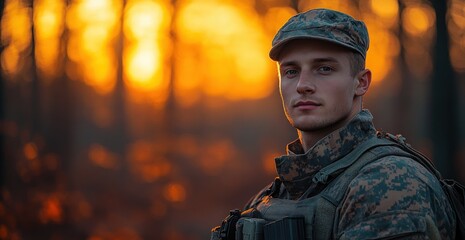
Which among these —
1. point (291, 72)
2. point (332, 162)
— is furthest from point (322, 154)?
point (291, 72)

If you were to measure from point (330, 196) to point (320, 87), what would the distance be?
1.43ft

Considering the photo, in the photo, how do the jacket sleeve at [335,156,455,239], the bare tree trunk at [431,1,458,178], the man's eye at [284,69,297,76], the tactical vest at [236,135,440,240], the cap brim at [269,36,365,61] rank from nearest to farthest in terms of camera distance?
the jacket sleeve at [335,156,455,239] < the tactical vest at [236,135,440,240] < the cap brim at [269,36,365,61] < the man's eye at [284,69,297,76] < the bare tree trunk at [431,1,458,178]

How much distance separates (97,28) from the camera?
1175 centimetres

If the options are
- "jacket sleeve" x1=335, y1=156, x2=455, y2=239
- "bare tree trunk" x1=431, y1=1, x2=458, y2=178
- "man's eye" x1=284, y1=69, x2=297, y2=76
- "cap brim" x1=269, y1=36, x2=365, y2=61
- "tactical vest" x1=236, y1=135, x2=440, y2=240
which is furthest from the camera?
"bare tree trunk" x1=431, y1=1, x2=458, y2=178

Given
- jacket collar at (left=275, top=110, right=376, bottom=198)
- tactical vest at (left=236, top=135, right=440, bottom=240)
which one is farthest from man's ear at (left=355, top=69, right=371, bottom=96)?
tactical vest at (left=236, top=135, right=440, bottom=240)

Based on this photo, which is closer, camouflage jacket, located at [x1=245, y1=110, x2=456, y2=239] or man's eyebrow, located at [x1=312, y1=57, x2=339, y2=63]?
camouflage jacket, located at [x1=245, y1=110, x2=456, y2=239]

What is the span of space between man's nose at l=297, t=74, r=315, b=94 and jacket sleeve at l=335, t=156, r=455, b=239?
1.30ft

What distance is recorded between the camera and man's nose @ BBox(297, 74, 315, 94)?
2.41 metres

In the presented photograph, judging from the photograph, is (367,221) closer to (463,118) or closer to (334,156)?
(334,156)

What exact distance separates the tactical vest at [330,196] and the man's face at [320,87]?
16 centimetres

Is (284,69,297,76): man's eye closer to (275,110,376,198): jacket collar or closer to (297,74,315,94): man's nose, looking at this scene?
(297,74,315,94): man's nose

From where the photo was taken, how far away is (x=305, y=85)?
7.92 ft

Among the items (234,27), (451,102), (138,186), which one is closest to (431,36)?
(451,102)

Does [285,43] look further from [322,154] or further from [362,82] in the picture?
[322,154]
